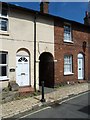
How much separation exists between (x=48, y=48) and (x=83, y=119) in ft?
29.9

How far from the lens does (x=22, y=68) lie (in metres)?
15.1

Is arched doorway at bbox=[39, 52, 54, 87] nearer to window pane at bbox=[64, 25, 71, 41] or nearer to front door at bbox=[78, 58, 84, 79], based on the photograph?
window pane at bbox=[64, 25, 71, 41]

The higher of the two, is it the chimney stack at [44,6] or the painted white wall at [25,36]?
the chimney stack at [44,6]

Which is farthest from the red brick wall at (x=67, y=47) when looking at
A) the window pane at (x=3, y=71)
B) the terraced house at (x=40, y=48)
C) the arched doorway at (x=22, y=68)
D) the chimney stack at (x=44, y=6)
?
the window pane at (x=3, y=71)

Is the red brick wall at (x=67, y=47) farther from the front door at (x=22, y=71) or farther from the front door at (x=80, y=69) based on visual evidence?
the front door at (x=22, y=71)

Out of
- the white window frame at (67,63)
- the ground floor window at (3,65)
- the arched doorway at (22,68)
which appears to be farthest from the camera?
the white window frame at (67,63)

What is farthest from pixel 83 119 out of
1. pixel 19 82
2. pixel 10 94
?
pixel 19 82

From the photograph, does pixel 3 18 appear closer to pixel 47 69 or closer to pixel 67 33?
pixel 47 69

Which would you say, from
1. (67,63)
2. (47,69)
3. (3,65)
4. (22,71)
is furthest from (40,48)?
(67,63)

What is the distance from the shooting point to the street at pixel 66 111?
30.2 feet

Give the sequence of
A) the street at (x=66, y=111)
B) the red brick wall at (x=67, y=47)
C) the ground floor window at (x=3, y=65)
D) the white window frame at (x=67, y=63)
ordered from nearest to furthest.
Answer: the street at (x=66, y=111) → the ground floor window at (x=3, y=65) → the red brick wall at (x=67, y=47) → the white window frame at (x=67, y=63)

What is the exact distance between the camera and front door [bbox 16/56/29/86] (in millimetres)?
14793

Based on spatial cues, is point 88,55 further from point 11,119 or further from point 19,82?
point 11,119

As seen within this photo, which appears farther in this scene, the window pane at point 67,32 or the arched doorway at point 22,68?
the window pane at point 67,32
